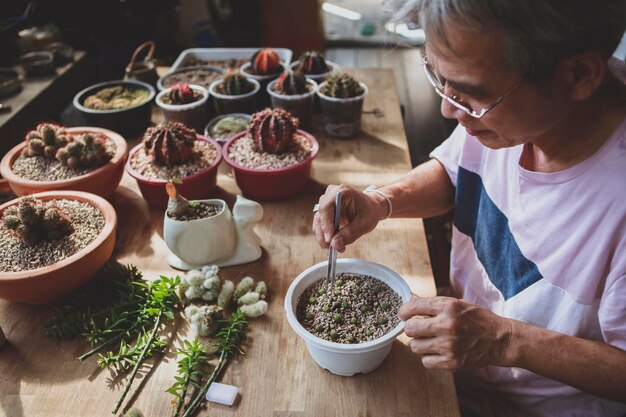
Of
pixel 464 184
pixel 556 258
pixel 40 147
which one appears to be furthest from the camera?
pixel 40 147

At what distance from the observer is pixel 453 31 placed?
888mm

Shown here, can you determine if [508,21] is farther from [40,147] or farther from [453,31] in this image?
[40,147]

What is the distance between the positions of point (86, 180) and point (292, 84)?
0.91m

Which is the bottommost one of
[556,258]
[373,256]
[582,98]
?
[373,256]

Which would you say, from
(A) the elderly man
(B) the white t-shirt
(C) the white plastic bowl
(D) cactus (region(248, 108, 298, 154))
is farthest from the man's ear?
(D) cactus (region(248, 108, 298, 154))

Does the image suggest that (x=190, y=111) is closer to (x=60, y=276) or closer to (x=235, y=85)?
(x=235, y=85)

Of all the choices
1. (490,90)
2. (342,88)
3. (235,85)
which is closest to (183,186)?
(235,85)

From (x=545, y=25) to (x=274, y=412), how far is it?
2.97 ft

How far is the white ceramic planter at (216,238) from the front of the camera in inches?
52.9

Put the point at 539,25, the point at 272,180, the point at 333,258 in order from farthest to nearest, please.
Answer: the point at 272,180
the point at 333,258
the point at 539,25

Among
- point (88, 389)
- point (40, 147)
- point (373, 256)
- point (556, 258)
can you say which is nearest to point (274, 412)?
point (88, 389)

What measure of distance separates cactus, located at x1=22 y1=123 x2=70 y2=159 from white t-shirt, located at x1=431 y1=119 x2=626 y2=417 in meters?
1.26

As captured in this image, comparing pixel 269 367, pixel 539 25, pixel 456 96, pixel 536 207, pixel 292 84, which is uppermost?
pixel 539 25

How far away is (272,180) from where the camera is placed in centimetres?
165
